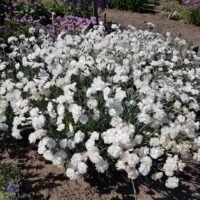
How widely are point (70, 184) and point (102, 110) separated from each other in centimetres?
78

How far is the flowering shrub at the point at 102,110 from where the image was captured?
4066 mm

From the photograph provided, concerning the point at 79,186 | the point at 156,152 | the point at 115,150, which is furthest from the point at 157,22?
the point at 115,150

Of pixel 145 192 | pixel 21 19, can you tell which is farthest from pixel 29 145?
pixel 21 19

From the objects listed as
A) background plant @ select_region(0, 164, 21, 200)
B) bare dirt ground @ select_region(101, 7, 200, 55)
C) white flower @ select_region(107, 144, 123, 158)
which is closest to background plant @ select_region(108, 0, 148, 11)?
bare dirt ground @ select_region(101, 7, 200, 55)

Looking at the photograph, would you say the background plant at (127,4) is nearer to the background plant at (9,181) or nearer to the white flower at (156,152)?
the background plant at (9,181)

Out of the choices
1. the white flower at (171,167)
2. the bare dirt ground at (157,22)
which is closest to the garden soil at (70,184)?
the white flower at (171,167)

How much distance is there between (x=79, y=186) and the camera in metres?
4.60

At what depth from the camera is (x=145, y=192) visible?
4.65 meters

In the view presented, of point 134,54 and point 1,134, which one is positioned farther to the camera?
point 134,54

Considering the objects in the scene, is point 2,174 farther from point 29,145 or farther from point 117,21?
point 117,21

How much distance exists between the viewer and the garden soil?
14.9 ft

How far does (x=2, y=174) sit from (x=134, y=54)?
2207 millimetres

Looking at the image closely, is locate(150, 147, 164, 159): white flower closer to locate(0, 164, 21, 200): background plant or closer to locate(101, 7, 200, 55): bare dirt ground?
locate(0, 164, 21, 200): background plant

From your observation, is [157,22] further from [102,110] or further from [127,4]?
[102,110]
